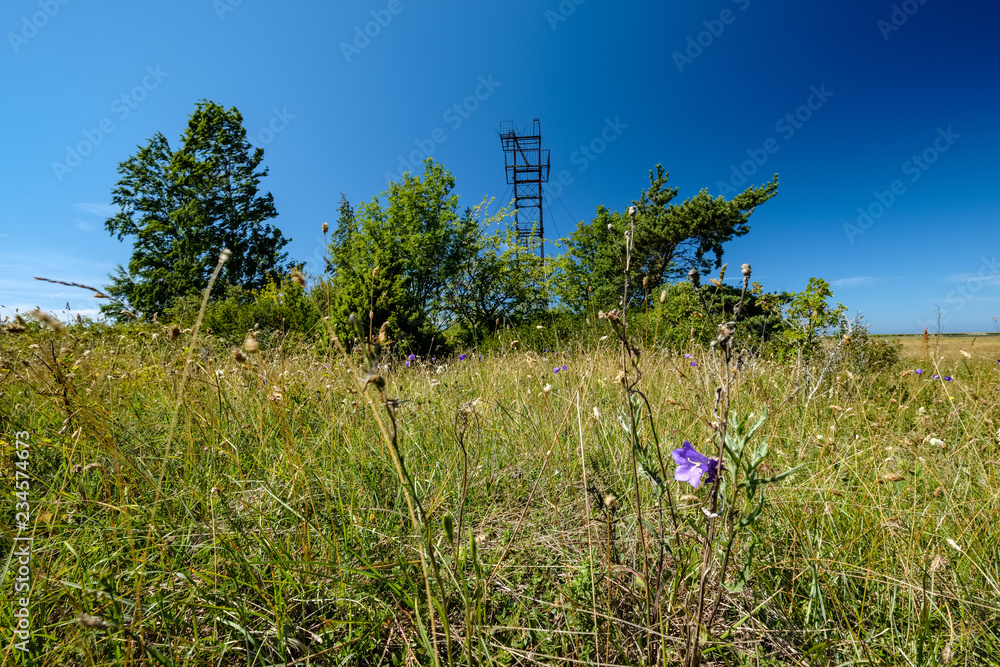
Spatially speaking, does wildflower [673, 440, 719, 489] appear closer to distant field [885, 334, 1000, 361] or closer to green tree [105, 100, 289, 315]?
distant field [885, 334, 1000, 361]

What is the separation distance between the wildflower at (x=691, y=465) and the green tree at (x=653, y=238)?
14.5 m

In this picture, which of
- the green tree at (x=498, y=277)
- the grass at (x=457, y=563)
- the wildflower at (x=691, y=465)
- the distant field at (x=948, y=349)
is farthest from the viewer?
the green tree at (x=498, y=277)

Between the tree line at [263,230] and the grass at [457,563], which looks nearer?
the grass at [457,563]

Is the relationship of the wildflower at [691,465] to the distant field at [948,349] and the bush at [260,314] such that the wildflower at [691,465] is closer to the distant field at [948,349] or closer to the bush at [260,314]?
the distant field at [948,349]

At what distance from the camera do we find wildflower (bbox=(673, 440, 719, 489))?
82cm

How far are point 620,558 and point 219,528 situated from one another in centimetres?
131

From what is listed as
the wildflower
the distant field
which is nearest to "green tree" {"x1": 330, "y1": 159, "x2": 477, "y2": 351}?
the distant field

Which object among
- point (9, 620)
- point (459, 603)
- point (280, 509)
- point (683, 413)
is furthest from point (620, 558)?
point (9, 620)

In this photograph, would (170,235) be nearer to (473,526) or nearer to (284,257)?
(284,257)

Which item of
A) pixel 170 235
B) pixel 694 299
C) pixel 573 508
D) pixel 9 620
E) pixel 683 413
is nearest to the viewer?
pixel 9 620

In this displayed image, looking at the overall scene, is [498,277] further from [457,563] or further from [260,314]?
[457,563]

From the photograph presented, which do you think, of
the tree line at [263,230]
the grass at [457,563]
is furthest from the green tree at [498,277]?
the grass at [457,563]

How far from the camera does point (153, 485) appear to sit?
156 cm

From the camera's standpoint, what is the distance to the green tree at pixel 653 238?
17906 mm
